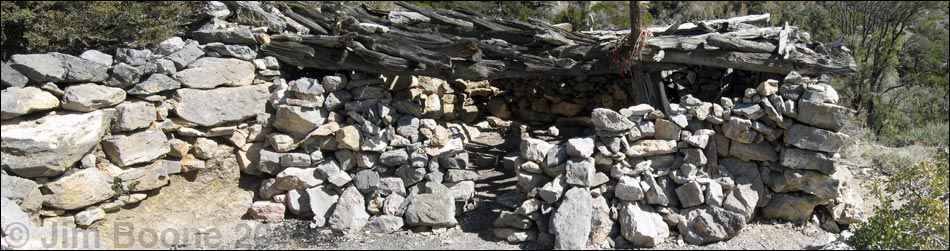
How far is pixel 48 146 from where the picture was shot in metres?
5.12

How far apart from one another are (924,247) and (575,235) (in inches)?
110

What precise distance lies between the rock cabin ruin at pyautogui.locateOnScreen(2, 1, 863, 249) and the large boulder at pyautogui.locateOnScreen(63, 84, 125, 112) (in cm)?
2

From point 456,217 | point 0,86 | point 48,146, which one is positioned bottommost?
point 456,217

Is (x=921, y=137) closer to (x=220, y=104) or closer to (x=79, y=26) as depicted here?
(x=220, y=104)

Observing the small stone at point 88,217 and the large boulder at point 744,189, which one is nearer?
the small stone at point 88,217

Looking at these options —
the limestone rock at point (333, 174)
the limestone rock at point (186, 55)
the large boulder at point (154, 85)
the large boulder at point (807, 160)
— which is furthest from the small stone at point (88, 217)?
the large boulder at point (807, 160)

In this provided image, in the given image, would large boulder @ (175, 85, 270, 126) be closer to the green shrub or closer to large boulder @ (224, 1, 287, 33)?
large boulder @ (224, 1, 287, 33)

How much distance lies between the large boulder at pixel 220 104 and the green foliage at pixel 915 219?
5832mm

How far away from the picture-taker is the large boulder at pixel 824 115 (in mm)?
5523

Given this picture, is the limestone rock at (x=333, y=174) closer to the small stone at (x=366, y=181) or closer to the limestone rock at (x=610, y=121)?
the small stone at (x=366, y=181)

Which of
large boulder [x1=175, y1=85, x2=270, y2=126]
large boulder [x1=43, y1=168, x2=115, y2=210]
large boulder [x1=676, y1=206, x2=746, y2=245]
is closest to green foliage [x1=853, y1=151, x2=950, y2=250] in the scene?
large boulder [x1=676, y1=206, x2=746, y2=245]

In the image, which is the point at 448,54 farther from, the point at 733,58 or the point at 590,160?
the point at 733,58

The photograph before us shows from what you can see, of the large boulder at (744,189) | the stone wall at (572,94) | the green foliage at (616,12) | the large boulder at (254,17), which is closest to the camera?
the large boulder at (744,189)

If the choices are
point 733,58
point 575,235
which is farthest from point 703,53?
point 575,235
